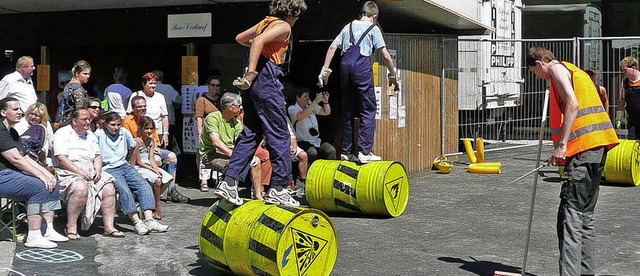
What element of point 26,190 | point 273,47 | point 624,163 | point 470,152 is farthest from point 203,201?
point 624,163

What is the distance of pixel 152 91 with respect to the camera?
11.2 metres

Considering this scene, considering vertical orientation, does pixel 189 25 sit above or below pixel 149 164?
above

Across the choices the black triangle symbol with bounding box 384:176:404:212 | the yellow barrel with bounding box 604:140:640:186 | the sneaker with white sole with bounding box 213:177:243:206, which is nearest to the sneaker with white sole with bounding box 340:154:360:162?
the black triangle symbol with bounding box 384:176:404:212

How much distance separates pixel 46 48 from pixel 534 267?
9432 mm

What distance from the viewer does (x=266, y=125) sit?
7.08 metres

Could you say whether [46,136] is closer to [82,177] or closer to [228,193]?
[82,177]

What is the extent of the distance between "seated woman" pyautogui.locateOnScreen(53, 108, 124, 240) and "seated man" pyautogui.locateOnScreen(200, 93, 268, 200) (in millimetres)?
1724

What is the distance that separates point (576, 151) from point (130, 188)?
4.48 metres

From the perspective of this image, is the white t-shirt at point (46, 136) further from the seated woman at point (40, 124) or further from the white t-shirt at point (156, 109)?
the white t-shirt at point (156, 109)

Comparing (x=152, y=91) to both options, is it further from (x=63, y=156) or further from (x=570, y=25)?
(x=570, y=25)

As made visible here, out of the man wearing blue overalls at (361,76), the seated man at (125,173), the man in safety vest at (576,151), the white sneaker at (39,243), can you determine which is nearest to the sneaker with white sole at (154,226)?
the seated man at (125,173)

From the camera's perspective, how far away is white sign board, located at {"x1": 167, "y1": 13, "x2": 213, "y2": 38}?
489 inches

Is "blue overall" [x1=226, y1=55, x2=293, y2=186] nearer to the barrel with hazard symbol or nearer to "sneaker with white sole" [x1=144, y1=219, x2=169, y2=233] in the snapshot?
the barrel with hazard symbol

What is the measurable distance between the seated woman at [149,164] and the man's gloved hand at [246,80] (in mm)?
2733
